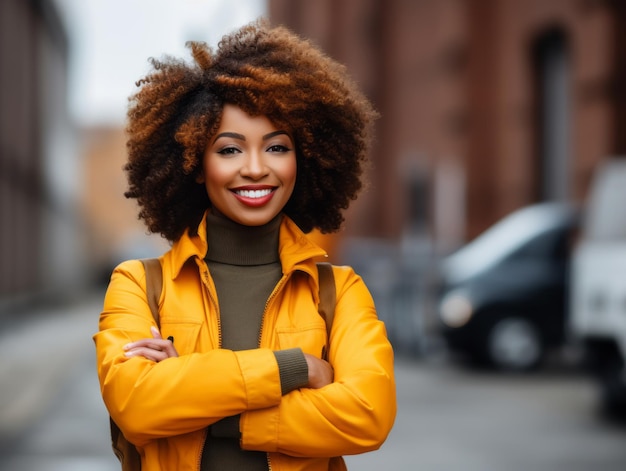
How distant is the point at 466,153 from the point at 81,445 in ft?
45.4

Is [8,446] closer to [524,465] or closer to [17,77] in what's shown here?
[524,465]

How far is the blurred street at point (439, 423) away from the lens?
7.42 metres

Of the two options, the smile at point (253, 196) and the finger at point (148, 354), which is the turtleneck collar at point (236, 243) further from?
the finger at point (148, 354)

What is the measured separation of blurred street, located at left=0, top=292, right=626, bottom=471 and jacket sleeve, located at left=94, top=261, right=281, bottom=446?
4970 mm

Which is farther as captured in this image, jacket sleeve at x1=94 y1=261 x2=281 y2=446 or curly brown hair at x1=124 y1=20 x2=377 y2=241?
curly brown hair at x1=124 y1=20 x2=377 y2=241

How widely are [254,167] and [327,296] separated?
0.37m

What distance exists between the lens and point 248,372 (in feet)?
7.71

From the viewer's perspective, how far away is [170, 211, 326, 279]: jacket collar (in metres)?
2.55

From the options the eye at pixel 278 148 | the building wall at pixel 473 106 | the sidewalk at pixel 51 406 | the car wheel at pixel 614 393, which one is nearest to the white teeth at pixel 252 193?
the eye at pixel 278 148

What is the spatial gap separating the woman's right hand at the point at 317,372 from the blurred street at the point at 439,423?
4.79m

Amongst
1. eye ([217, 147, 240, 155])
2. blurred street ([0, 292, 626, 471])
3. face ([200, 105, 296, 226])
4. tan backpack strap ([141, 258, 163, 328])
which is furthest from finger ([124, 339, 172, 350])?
blurred street ([0, 292, 626, 471])

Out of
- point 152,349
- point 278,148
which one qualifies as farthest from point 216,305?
point 278,148

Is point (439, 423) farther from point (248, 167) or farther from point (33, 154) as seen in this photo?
point (33, 154)

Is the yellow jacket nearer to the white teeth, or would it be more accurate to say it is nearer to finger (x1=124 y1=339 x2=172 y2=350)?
finger (x1=124 y1=339 x2=172 y2=350)
